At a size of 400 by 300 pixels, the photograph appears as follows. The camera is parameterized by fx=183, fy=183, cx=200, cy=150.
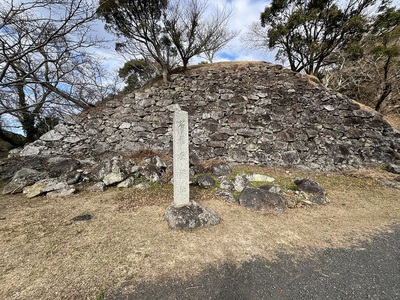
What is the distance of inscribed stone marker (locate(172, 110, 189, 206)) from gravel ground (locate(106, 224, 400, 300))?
138 centimetres

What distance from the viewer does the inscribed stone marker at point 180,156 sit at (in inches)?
128

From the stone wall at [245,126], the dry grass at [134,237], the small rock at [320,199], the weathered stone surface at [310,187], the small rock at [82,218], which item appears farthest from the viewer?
the stone wall at [245,126]

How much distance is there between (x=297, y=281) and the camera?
205 cm

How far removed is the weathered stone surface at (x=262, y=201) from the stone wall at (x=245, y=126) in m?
3.04

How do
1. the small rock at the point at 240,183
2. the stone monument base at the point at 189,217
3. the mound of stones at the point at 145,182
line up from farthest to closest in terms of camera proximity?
1. the small rock at the point at 240,183
2. the mound of stones at the point at 145,182
3. the stone monument base at the point at 189,217

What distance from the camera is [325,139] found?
6.96 meters

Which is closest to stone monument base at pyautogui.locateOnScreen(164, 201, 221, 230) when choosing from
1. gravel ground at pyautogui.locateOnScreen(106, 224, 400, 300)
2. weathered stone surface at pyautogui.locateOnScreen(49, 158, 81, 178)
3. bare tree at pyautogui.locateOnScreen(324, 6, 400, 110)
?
gravel ground at pyautogui.locateOnScreen(106, 224, 400, 300)

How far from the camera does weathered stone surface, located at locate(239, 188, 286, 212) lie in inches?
146

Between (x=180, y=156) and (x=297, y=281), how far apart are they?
7.73 feet

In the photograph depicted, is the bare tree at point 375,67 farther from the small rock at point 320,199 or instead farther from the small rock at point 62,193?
the small rock at point 62,193

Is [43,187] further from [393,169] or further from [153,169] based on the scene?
[393,169]

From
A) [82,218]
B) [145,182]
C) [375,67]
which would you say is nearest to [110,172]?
[145,182]

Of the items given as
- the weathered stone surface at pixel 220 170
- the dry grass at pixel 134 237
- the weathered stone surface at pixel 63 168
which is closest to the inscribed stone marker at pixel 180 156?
the dry grass at pixel 134 237

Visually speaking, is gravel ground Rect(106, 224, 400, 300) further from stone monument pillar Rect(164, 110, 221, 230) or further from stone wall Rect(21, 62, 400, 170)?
stone wall Rect(21, 62, 400, 170)
